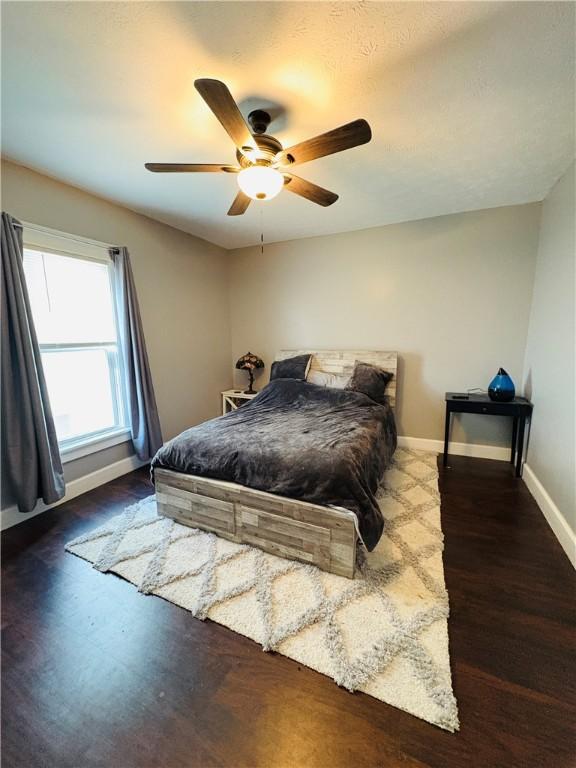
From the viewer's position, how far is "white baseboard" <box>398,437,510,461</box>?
128 inches

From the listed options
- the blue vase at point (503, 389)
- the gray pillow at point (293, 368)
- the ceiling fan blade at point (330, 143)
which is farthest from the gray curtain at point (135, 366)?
the blue vase at point (503, 389)

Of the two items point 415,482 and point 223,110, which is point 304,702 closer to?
point 415,482

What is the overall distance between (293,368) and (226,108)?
8.62 feet

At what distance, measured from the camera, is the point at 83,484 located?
2736 millimetres

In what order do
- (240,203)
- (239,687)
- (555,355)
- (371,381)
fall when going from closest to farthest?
(239,687), (240,203), (555,355), (371,381)

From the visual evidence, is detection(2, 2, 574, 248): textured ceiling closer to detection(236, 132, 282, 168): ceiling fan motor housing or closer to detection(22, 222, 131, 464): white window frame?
detection(236, 132, 282, 168): ceiling fan motor housing

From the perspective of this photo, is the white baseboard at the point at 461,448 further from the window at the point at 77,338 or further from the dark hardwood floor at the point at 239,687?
the window at the point at 77,338

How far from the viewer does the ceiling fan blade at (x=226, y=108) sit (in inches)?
45.6

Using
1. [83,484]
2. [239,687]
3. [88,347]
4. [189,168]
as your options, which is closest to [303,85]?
[189,168]

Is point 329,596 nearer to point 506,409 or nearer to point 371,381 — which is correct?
point 371,381

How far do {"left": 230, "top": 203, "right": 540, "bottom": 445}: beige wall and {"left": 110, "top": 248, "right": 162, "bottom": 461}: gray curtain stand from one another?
1.78 meters

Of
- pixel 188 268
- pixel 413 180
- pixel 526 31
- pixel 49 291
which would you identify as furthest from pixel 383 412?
pixel 49 291

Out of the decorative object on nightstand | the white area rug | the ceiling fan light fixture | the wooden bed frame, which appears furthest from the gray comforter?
the ceiling fan light fixture

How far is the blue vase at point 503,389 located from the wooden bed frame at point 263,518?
211 centimetres
